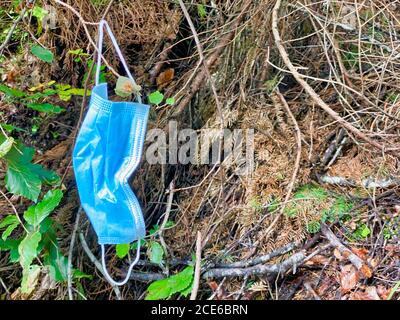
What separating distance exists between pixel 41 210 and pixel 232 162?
0.85 meters

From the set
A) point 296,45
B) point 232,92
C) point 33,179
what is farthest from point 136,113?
point 296,45

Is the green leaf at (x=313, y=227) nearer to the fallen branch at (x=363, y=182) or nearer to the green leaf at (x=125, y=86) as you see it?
the fallen branch at (x=363, y=182)

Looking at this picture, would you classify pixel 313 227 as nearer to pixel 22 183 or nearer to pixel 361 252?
pixel 361 252

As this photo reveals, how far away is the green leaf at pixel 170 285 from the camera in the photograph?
1834 millimetres

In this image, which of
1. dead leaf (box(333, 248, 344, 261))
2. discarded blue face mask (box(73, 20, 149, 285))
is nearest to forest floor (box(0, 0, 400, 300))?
dead leaf (box(333, 248, 344, 261))

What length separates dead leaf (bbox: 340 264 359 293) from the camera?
1738 mm

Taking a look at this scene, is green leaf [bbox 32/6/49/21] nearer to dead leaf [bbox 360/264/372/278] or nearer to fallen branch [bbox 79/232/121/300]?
fallen branch [bbox 79/232/121/300]

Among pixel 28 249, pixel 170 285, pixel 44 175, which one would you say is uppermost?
pixel 44 175

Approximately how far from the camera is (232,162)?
7.20 feet

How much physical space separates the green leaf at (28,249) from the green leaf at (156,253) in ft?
1.44

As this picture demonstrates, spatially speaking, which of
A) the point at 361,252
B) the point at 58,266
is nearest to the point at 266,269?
the point at 361,252

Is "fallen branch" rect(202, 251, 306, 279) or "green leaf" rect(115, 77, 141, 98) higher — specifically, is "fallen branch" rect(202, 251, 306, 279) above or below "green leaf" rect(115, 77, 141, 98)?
below

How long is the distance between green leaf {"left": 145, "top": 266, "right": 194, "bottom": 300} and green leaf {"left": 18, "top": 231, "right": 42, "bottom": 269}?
46cm

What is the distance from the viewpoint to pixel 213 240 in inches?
80.5
